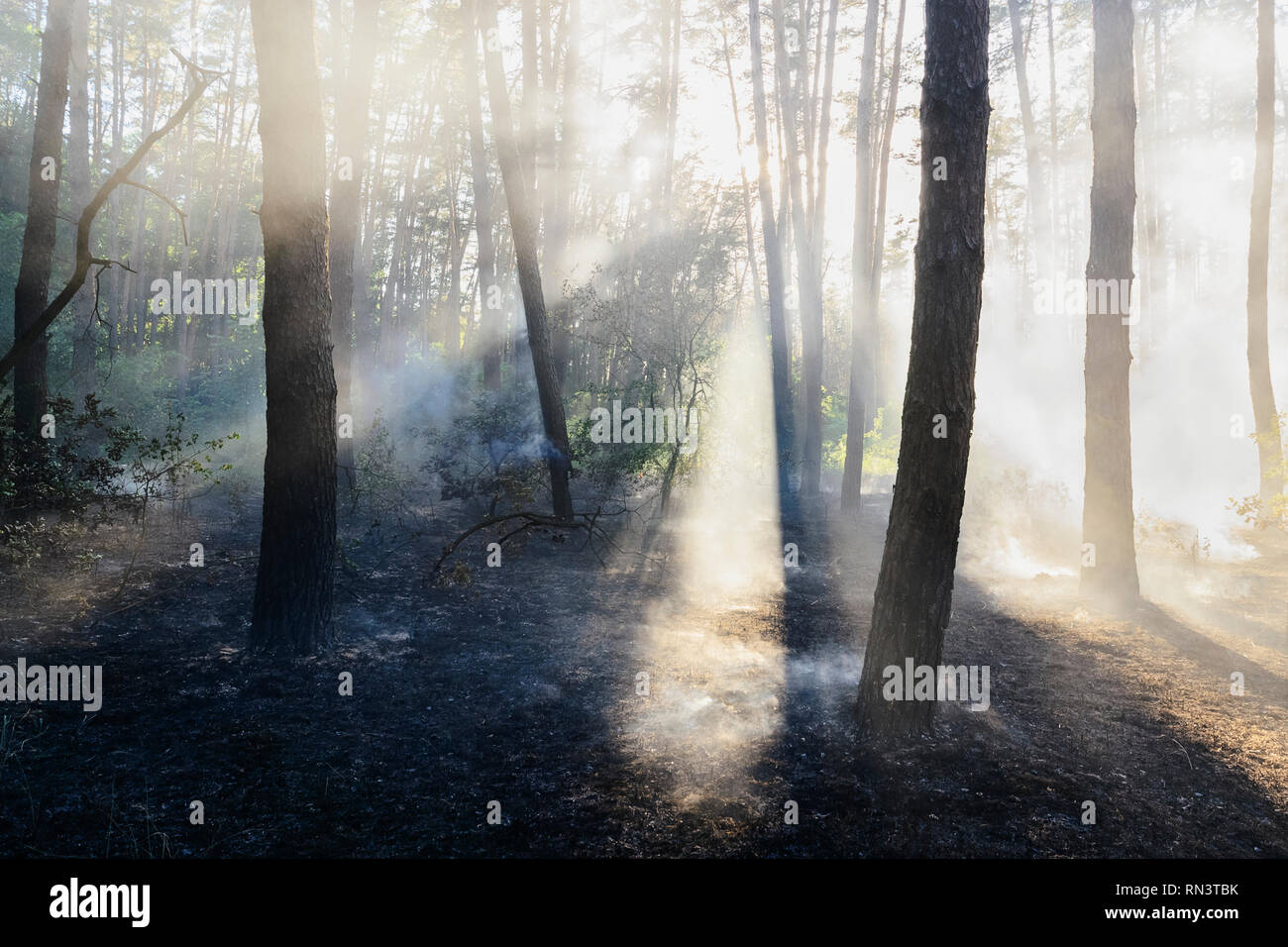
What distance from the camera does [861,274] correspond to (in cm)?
1647

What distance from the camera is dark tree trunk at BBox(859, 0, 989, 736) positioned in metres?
4.77

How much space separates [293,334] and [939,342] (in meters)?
5.02

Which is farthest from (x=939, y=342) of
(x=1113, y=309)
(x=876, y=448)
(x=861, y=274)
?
(x=876, y=448)

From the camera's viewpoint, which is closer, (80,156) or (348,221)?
(348,221)

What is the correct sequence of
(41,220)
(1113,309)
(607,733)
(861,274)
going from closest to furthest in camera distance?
(607,733) → (1113,309) → (41,220) → (861,274)

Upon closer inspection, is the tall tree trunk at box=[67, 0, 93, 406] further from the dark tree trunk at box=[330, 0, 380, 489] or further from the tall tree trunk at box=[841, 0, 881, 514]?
the tall tree trunk at box=[841, 0, 881, 514]

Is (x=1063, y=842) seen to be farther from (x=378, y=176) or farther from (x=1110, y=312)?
(x=378, y=176)

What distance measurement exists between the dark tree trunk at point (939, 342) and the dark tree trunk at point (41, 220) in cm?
924

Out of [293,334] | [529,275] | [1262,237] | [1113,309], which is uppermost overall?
[1262,237]

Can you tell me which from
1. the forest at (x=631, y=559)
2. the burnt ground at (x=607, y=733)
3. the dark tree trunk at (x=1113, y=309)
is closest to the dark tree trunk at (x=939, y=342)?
the forest at (x=631, y=559)

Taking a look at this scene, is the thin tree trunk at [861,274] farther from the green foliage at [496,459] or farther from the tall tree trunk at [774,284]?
the green foliage at [496,459]

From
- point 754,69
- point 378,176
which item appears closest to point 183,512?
point 754,69

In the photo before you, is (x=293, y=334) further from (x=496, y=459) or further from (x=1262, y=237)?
(x=1262, y=237)

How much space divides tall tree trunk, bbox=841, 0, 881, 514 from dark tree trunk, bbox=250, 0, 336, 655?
11481 millimetres
